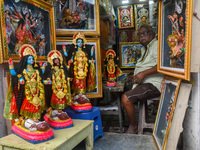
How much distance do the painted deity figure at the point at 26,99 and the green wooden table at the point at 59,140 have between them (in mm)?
62

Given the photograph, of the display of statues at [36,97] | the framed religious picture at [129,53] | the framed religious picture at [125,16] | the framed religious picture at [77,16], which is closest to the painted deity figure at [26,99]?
the display of statues at [36,97]

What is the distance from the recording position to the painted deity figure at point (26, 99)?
1646 millimetres

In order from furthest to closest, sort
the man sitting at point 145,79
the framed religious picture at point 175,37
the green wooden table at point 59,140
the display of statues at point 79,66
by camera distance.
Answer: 1. the man sitting at point 145,79
2. the display of statues at point 79,66
3. the green wooden table at point 59,140
4. the framed religious picture at point 175,37

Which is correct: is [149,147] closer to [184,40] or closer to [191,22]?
[184,40]

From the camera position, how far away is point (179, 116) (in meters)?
1.60

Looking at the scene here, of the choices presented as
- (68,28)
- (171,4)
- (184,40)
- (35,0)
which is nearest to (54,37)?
(68,28)

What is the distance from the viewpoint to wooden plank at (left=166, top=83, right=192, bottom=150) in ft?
5.17

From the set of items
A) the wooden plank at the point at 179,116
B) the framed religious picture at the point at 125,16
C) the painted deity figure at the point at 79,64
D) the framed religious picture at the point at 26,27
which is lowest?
the wooden plank at the point at 179,116

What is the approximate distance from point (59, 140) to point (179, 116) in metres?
1.10

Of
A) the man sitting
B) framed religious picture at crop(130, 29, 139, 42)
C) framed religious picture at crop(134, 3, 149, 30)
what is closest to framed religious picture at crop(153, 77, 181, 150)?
the man sitting

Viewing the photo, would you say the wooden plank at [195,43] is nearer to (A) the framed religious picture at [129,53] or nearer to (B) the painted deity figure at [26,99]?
(B) the painted deity figure at [26,99]

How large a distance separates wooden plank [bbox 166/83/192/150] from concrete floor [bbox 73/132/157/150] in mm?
693

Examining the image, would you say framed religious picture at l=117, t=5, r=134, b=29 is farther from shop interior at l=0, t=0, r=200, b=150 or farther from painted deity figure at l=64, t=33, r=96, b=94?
painted deity figure at l=64, t=33, r=96, b=94

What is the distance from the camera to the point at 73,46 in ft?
8.28
